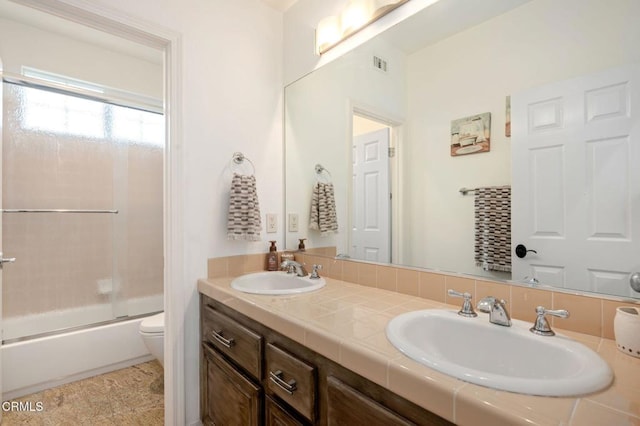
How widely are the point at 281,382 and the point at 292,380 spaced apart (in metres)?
0.06

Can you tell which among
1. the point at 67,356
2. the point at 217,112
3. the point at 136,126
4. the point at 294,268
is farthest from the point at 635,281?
the point at 136,126

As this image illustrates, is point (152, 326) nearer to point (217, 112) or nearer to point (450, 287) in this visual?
point (217, 112)

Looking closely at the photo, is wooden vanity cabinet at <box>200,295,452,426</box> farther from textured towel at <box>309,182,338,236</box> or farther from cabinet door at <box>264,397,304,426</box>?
textured towel at <box>309,182,338,236</box>

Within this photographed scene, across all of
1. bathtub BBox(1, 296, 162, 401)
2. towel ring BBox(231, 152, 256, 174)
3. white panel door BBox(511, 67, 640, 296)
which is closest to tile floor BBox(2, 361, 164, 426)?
bathtub BBox(1, 296, 162, 401)

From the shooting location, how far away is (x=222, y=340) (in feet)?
4.36

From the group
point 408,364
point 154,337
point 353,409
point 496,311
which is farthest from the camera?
point 154,337

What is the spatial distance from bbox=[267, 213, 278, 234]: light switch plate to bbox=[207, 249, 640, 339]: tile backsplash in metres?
0.17

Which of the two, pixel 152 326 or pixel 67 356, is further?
pixel 67 356

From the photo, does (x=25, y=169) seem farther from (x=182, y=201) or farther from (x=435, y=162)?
(x=435, y=162)

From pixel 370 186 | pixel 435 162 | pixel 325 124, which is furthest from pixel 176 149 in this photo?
pixel 435 162

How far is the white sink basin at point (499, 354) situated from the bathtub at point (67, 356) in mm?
2308

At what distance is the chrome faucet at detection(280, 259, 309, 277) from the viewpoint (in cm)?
162

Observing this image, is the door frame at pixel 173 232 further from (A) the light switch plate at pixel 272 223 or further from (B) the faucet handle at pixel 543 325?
(B) the faucet handle at pixel 543 325

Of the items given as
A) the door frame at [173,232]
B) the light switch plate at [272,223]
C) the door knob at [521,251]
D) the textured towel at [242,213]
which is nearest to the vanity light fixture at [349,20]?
Answer: the door frame at [173,232]
